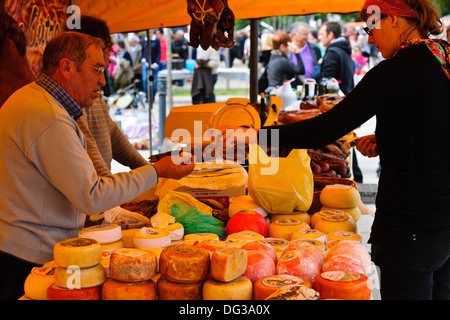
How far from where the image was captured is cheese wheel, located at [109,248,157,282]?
4.92 feet

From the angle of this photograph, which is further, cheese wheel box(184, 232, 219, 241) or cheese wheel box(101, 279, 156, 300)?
cheese wheel box(184, 232, 219, 241)

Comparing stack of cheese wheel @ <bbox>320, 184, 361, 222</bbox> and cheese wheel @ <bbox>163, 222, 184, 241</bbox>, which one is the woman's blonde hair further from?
cheese wheel @ <bbox>163, 222, 184, 241</bbox>

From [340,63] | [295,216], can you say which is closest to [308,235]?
[295,216]

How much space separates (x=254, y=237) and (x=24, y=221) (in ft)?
2.97

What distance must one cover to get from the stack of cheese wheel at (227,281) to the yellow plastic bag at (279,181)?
99 centimetres

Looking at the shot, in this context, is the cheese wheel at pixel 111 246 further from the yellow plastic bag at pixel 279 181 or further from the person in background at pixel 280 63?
the person in background at pixel 280 63

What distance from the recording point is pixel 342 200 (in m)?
2.59

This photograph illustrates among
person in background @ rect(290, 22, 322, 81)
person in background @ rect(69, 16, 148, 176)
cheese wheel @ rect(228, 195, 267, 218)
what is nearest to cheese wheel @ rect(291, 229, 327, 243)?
cheese wheel @ rect(228, 195, 267, 218)

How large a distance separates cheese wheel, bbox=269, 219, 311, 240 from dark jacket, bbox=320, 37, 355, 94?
532 cm

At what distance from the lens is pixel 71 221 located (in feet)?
6.54

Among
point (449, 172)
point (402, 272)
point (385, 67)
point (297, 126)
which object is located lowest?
point (402, 272)
